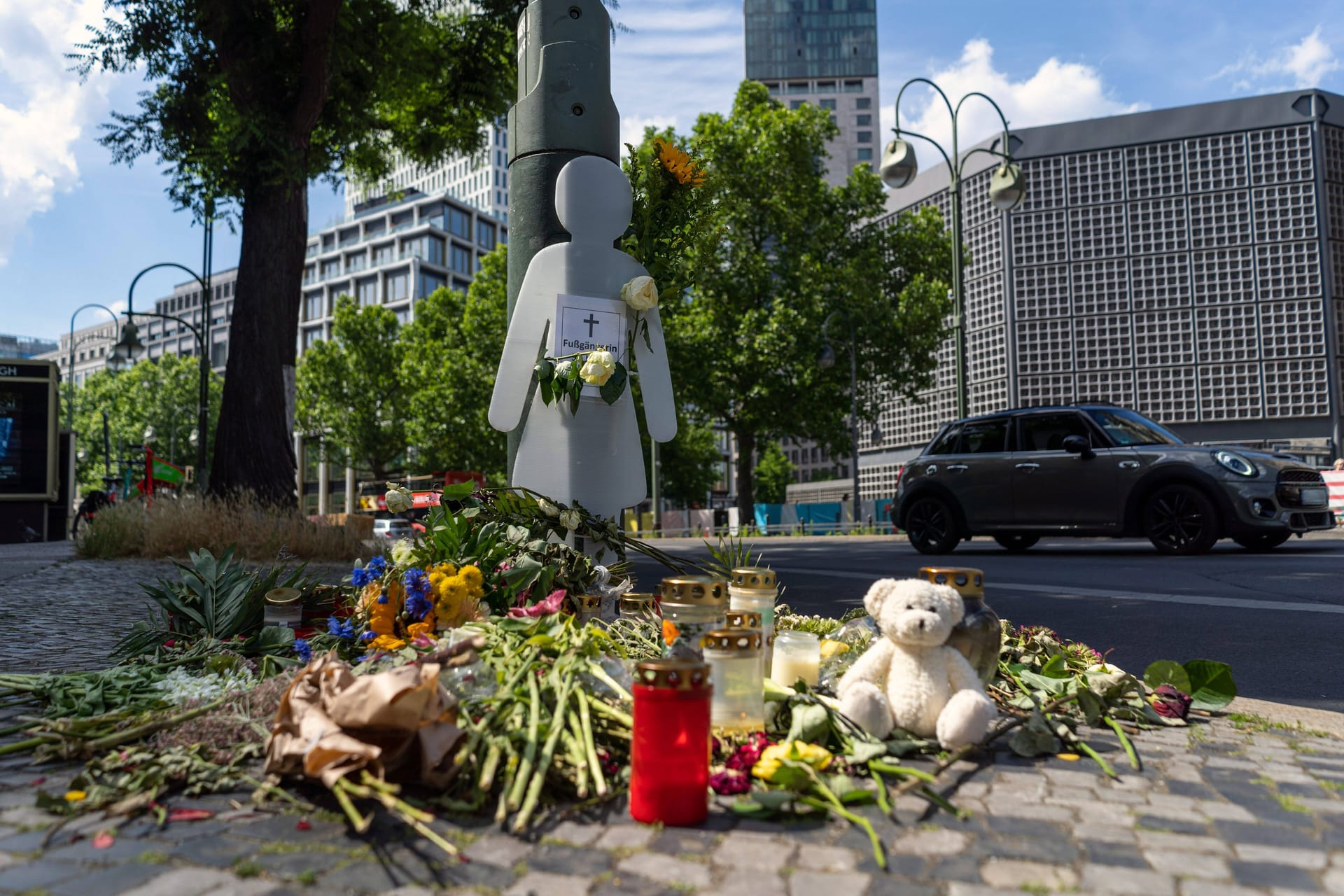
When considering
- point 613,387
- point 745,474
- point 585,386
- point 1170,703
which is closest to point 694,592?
point 1170,703

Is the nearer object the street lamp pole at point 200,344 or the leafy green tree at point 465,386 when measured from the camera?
the street lamp pole at point 200,344

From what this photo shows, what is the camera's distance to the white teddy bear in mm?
2396

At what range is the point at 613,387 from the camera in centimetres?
465

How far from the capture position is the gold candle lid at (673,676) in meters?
1.92

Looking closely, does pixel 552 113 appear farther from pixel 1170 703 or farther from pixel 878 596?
pixel 1170 703

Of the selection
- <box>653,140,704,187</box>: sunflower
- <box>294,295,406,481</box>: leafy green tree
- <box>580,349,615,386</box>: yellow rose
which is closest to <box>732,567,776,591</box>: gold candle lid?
<box>580,349,615,386</box>: yellow rose

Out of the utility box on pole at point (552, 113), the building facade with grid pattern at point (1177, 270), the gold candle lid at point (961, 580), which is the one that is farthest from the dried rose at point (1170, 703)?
the building facade with grid pattern at point (1177, 270)

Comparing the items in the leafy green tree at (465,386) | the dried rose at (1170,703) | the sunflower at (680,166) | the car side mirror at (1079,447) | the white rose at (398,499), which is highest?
the leafy green tree at (465,386)

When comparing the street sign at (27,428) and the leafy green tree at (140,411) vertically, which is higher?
the leafy green tree at (140,411)

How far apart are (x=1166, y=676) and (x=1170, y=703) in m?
0.26

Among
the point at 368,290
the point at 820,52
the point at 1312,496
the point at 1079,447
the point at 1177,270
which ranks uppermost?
the point at 820,52

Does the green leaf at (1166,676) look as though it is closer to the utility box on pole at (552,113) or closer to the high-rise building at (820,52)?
the utility box on pole at (552,113)

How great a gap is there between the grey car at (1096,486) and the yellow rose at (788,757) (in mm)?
9408

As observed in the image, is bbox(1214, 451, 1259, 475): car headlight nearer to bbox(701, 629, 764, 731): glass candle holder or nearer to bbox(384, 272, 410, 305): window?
bbox(701, 629, 764, 731): glass candle holder
